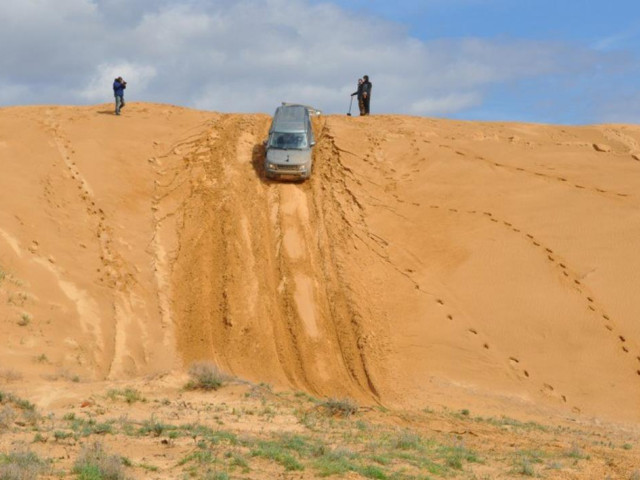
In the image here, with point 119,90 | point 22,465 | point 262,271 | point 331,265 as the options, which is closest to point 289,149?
point 331,265

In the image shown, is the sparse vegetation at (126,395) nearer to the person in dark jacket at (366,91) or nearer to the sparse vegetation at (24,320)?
the sparse vegetation at (24,320)

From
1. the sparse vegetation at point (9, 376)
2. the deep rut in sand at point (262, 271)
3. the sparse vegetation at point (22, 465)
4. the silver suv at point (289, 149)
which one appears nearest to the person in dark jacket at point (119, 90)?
the deep rut in sand at point (262, 271)

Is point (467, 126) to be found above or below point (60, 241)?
above

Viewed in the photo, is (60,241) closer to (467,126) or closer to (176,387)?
(176,387)

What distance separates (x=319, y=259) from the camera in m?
23.1

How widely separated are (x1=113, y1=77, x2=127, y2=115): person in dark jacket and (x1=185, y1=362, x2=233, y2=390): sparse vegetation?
59.7ft

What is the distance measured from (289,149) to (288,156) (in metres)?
0.35

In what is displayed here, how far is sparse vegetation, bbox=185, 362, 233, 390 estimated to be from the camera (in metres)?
15.3

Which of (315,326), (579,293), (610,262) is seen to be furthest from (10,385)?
(610,262)

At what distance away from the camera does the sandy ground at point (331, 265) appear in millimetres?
18953

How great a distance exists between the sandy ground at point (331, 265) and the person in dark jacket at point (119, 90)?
3.40 ft

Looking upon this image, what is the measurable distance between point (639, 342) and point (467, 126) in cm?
1473

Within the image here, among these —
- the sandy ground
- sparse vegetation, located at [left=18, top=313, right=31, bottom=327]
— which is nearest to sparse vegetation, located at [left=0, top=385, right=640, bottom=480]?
the sandy ground

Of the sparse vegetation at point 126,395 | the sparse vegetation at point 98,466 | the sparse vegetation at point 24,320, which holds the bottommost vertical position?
the sparse vegetation at point 126,395
